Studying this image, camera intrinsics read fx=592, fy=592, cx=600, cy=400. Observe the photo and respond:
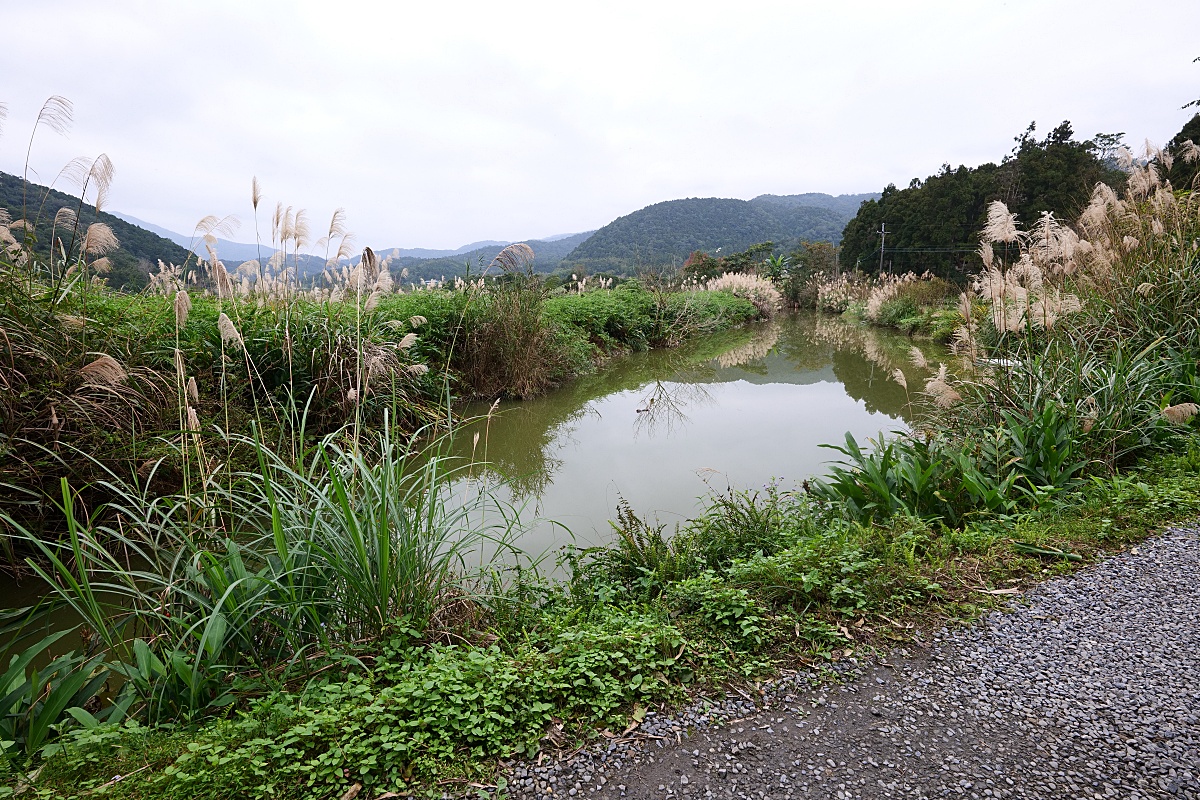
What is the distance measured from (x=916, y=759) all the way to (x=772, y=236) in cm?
Answer: 5277

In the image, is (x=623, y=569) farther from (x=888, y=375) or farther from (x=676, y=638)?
(x=888, y=375)

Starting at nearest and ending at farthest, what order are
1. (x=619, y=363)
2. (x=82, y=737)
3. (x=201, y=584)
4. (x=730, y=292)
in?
(x=82, y=737) < (x=201, y=584) < (x=619, y=363) < (x=730, y=292)

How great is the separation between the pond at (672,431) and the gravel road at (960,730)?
4.87ft

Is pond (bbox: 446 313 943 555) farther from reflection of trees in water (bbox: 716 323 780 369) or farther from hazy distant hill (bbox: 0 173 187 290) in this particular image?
hazy distant hill (bbox: 0 173 187 290)

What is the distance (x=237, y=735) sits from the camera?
1564 millimetres

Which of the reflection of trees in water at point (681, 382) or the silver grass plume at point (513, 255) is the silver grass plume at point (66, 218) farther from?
the reflection of trees in water at point (681, 382)

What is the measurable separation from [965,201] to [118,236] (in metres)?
25.2

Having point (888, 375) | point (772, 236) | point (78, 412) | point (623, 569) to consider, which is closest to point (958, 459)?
point (623, 569)

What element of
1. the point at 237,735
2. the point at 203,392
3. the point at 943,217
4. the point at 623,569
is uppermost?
the point at 943,217

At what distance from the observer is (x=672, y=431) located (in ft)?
20.7

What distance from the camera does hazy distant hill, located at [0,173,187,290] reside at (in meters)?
5.61

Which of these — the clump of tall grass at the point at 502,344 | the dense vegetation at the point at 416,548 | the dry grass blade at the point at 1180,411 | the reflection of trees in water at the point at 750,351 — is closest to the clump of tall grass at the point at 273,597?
the dense vegetation at the point at 416,548

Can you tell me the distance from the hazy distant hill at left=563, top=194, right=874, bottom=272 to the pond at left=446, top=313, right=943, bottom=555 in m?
29.6

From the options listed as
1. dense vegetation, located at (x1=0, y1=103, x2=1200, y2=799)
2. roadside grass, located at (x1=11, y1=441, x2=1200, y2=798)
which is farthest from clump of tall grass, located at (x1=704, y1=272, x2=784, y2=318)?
roadside grass, located at (x1=11, y1=441, x2=1200, y2=798)
